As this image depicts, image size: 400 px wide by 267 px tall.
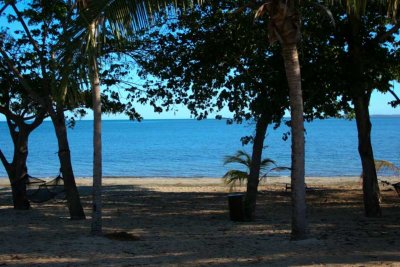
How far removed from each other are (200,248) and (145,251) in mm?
716

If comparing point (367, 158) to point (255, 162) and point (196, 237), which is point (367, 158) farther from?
point (196, 237)

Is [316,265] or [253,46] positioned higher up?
[253,46]

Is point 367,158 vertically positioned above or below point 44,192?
above

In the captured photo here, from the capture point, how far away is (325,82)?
888 centimetres

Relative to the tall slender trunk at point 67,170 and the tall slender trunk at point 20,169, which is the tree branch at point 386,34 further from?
the tall slender trunk at point 20,169

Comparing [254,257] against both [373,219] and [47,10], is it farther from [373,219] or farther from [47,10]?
[47,10]

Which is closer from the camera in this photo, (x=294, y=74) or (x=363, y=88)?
A: (x=294, y=74)

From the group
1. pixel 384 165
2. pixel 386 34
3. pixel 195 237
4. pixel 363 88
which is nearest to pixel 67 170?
pixel 195 237

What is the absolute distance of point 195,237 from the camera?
7.44m

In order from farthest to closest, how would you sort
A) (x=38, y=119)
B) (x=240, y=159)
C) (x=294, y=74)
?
(x=240, y=159) < (x=38, y=119) < (x=294, y=74)

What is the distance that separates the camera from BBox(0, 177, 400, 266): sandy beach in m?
5.79

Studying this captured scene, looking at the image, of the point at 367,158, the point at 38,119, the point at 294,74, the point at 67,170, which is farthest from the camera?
the point at 38,119

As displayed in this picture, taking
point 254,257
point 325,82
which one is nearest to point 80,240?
point 254,257

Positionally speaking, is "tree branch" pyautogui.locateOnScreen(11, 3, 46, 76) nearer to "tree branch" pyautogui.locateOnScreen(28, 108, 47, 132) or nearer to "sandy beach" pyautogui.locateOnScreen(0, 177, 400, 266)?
"tree branch" pyautogui.locateOnScreen(28, 108, 47, 132)
